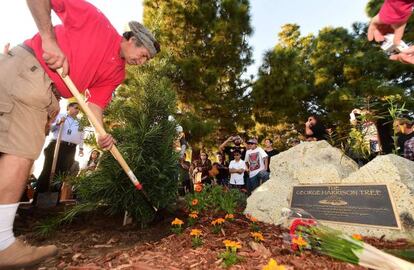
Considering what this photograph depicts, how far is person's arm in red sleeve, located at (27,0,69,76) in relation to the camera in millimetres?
1995

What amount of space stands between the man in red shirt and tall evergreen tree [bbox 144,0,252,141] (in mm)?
10441

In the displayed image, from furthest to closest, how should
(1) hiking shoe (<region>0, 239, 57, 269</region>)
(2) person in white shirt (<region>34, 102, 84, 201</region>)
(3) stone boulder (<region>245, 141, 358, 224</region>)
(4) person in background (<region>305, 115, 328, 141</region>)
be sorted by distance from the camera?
(4) person in background (<region>305, 115, 328, 141</region>) < (2) person in white shirt (<region>34, 102, 84, 201</region>) < (3) stone boulder (<region>245, 141, 358, 224</region>) < (1) hiking shoe (<region>0, 239, 57, 269</region>)

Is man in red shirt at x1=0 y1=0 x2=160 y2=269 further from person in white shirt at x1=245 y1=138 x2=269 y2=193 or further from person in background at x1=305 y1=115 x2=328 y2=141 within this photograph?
person in white shirt at x1=245 y1=138 x2=269 y2=193

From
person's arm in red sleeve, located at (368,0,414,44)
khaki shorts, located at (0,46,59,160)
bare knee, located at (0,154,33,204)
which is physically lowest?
bare knee, located at (0,154,33,204)

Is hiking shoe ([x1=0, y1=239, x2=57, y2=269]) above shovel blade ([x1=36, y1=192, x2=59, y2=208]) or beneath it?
beneath

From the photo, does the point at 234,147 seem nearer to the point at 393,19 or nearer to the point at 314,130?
the point at 314,130

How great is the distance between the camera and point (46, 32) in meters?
2.04

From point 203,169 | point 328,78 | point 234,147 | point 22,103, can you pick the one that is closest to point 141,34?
point 22,103

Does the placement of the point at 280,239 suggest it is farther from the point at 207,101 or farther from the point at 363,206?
the point at 207,101

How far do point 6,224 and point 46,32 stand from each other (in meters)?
1.31

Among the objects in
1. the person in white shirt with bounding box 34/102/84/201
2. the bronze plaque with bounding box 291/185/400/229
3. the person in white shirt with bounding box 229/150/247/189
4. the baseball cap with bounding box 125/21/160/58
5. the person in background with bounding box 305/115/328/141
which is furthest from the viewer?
the person in white shirt with bounding box 229/150/247/189

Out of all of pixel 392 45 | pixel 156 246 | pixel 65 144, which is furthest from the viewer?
pixel 65 144

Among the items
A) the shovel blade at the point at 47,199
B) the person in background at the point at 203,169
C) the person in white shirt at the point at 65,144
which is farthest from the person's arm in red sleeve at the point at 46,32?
the person in background at the point at 203,169

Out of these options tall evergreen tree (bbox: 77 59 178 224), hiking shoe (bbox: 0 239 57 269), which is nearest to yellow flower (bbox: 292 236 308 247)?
tall evergreen tree (bbox: 77 59 178 224)
